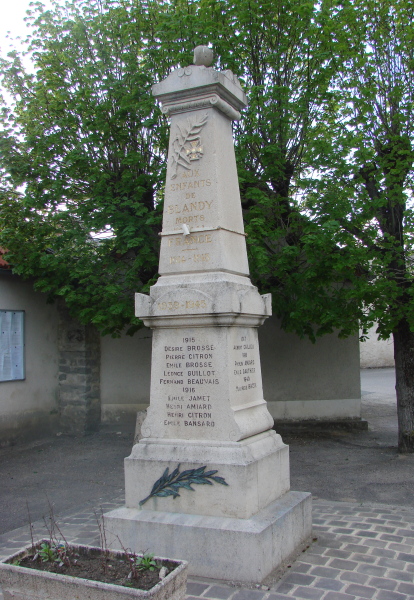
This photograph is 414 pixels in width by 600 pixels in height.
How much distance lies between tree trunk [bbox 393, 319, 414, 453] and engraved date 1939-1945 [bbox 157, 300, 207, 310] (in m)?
5.32

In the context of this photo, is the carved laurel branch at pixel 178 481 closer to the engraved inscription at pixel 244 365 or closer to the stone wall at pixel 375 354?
the engraved inscription at pixel 244 365

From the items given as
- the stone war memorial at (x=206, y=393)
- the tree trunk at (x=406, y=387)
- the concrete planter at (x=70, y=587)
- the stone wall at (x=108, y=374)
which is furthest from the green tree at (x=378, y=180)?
the concrete planter at (x=70, y=587)

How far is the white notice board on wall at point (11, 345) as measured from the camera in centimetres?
1062

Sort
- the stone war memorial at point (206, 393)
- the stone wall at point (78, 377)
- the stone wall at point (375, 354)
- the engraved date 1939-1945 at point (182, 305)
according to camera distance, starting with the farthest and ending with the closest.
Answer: the stone wall at point (375, 354) < the stone wall at point (78, 377) < the engraved date 1939-1945 at point (182, 305) < the stone war memorial at point (206, 393)

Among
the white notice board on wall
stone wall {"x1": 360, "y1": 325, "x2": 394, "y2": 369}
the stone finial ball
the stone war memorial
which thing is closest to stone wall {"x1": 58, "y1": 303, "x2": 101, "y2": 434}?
the white notice board on wall

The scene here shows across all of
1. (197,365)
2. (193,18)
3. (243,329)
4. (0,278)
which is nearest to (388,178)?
(193,18)

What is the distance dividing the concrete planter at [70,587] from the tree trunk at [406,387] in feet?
21.9

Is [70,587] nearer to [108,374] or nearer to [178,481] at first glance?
[178,481]

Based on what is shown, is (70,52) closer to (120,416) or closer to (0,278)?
(0,278)

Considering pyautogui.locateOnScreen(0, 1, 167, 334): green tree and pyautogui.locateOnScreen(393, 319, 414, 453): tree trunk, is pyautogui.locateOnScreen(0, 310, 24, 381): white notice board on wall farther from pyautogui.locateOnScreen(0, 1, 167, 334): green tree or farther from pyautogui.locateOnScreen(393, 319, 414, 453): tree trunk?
pyautogui.locateOnScreen(393, 319, 414, 453): tree trunk

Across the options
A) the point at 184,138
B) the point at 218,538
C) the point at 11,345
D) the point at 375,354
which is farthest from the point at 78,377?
the point at 375,354

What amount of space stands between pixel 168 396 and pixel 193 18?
21.6ft

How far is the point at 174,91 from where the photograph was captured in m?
5.07

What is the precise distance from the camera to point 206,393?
4.70m
